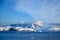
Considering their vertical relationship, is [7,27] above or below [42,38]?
above

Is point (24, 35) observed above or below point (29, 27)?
below

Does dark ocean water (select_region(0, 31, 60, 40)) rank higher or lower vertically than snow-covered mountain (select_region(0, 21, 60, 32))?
lower

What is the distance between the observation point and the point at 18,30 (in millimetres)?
3270

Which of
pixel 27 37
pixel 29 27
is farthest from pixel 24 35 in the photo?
pixel 29 27

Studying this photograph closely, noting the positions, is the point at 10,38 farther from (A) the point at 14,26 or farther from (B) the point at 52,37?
(B) the point at 52,37

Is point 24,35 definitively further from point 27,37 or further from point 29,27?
point 29,27

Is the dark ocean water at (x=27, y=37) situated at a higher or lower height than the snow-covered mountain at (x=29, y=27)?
lower

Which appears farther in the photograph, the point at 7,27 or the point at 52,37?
the point at 52,37

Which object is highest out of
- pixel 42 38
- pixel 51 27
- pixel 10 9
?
pixel 10 9

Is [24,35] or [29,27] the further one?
[24,35]

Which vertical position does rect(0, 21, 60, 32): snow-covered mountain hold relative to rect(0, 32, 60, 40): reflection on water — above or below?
above

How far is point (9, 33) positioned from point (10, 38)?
0.45ft

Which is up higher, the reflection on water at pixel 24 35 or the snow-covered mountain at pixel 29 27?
the snow-covered mountain at pixel 29 27

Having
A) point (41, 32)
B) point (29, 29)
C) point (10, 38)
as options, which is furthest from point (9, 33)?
point (41, 32)
